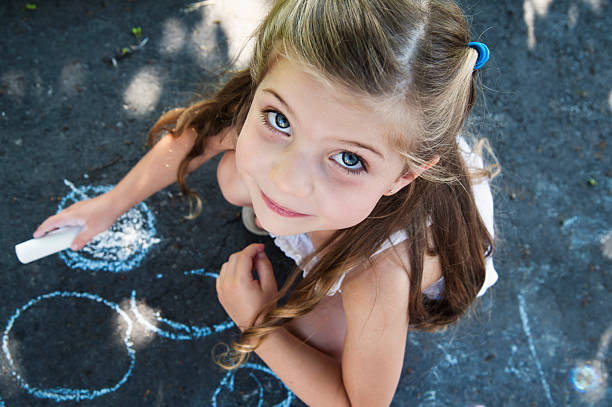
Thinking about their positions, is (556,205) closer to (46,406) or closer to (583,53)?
(583,53)

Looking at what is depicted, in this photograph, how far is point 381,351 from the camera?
1368 millimetres

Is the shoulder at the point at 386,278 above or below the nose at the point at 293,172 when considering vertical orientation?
below

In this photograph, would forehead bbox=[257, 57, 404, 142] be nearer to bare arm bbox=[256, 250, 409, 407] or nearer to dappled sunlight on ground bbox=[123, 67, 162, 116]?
bare arm bbox=[256, 250, 409, 407]

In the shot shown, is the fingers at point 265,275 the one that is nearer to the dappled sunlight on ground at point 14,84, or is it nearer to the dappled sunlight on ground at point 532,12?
the dappled sunlight on ground at point 14,84

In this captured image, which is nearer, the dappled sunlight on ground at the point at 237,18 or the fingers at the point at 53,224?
the fingers at the point at 53,224

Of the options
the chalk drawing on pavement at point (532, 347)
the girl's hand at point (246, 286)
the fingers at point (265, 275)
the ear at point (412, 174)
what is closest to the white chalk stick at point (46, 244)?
the girl's hand at point (246, 286)

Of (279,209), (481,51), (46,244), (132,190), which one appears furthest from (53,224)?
(481,51)

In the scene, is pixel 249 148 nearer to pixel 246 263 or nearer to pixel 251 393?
pixel 246 263

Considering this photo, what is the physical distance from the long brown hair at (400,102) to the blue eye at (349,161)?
0.10 m

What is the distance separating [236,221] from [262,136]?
930 millimetres

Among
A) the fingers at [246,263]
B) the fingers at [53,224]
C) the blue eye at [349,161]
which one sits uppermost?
the blue eye at [349,161]

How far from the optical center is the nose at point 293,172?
101 centimetres

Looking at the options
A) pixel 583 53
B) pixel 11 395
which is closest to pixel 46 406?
pixel 11 395

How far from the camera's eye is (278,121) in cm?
107
